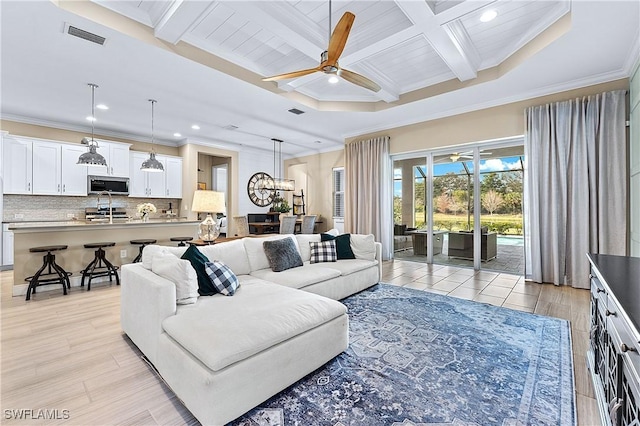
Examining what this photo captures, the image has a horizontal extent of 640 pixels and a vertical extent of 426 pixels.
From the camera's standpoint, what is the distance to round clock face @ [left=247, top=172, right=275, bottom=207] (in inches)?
358

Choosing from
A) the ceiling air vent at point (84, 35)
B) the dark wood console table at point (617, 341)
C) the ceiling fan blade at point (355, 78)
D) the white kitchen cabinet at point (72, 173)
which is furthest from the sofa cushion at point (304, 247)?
the white kitchen cabinet at point (72, 173)

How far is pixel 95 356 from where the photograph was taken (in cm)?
234

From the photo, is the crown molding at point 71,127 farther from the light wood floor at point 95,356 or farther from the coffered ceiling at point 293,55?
the light wood floor at point 95,356

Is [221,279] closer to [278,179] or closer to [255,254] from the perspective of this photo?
[255,254]

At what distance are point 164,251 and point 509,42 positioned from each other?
469 cm

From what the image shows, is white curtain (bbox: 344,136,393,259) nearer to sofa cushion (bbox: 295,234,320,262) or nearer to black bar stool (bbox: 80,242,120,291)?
sofa cushion (bbox: 295,234,320,262)

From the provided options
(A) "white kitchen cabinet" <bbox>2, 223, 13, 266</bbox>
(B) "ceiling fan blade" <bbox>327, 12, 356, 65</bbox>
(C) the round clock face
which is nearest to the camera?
(B) "ceiling fan blade" <bbox>327, 12, 356, 65</bbox>

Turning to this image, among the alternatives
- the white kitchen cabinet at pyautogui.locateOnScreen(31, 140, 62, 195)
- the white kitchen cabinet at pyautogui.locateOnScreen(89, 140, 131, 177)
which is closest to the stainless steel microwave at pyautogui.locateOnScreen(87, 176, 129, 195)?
the white kitchen cabinet at pyautogui.locateOnScreen(89, 140, 131, 177)

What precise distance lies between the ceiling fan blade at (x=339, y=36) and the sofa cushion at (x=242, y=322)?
7.09 feet

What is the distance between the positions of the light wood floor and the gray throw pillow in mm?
1545

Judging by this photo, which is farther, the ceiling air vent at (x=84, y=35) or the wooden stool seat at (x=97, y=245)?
the wooden stool seat at (x=97, y=245)

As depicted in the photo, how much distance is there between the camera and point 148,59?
11.7ft

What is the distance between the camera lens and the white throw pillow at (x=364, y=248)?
4273 mm

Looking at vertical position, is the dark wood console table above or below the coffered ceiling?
below
